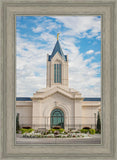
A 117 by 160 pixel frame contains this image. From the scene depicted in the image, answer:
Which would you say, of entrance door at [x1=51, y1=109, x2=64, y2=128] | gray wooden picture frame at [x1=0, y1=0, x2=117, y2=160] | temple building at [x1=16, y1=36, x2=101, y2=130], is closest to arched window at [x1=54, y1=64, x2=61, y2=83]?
temple building at [x1=16, y1=36, x2=101, y2=130]

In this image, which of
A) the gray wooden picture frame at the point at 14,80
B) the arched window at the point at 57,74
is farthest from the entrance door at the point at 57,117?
the gray wooden picture frame at the point at 14,80

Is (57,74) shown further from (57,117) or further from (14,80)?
(14,80)

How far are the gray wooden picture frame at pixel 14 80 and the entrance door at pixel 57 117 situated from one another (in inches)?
197

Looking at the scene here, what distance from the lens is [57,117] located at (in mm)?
7371

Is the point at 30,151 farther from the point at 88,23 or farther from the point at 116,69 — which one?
the point at 88,23

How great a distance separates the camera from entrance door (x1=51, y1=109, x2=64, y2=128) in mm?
7037

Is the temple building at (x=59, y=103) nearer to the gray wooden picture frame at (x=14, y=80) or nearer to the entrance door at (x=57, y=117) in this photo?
the entrance door at (x=57, y=117)

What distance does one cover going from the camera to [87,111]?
7.48m

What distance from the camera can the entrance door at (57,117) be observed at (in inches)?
277

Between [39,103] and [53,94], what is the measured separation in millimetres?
711

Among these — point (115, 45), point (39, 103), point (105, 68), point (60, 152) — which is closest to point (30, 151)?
point (60, 152)

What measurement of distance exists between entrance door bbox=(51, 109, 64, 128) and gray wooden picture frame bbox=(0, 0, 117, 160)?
16.4ft

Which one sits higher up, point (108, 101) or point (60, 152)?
point (108, 101)

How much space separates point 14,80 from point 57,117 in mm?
5660
